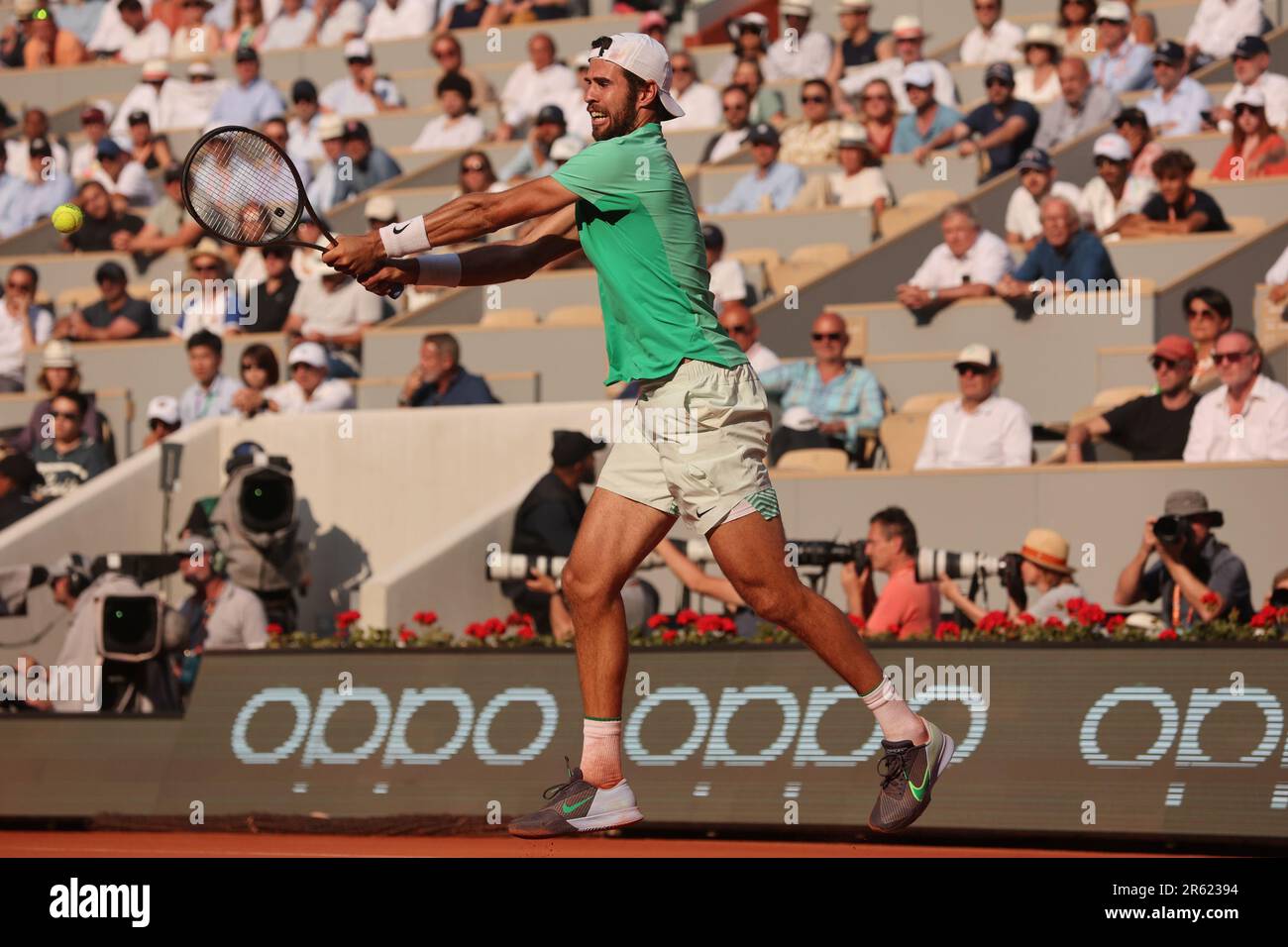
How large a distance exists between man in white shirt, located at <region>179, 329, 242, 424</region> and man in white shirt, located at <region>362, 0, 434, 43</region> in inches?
290

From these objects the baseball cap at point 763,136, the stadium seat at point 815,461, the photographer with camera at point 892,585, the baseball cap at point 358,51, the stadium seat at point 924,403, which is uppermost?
the baseball cap at point 358,51

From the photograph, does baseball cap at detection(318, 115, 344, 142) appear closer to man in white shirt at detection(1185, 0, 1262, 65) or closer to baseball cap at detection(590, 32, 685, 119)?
man in white shirt at detection(1185, 0, 1262, 65)

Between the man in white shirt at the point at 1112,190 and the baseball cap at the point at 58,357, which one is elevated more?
the man in white shirt at the point at 1112,190

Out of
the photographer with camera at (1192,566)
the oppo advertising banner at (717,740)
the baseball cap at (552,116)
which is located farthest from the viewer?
the baseball cap at (552,116)

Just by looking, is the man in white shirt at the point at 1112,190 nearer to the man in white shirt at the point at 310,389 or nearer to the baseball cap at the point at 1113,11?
the baseball cap at the point at 1113,11

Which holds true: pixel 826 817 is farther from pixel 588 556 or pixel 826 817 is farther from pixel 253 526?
pixel 253 526

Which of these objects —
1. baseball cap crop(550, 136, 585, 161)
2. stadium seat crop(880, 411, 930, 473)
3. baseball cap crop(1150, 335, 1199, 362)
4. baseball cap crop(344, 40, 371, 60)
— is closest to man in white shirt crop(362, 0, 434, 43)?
baseball cap crop(344, 40, 371, 60)

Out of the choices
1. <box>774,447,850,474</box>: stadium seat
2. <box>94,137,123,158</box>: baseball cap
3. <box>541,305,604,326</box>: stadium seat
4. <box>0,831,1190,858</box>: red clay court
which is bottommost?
<box>0,831,1190,858</box>: red clay court

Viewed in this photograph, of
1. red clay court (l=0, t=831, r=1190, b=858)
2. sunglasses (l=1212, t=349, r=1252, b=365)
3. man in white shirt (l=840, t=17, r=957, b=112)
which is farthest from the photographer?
man in white shirt (l=840, t=17, r=957, b=112)

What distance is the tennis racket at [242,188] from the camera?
273 inches

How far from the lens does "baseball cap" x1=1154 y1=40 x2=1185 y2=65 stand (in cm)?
1578

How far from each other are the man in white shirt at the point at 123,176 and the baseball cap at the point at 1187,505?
39.1ft

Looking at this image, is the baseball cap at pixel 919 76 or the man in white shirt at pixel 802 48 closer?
the baseball cap at pixel 919 76

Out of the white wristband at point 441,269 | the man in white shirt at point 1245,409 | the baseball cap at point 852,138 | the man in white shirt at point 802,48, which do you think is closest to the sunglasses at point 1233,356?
the man in white shirt at point 1245,409
